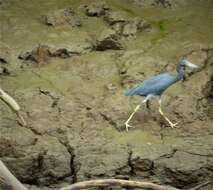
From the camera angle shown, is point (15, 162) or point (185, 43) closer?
point (15, 162)

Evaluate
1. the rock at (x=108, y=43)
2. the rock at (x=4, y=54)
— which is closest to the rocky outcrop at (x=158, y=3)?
the rock at (x=108, y=43)

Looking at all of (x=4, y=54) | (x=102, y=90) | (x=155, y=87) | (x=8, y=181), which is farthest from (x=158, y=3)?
(x=8, y=181)

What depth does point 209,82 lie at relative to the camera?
7035 mm

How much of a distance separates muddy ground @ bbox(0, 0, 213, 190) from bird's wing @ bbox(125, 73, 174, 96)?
24 centimetres

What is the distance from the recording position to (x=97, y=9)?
331 inches

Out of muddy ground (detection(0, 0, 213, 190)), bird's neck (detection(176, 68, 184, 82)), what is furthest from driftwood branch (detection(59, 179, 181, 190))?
bird's neck (detection(176, 68, 184, 82))

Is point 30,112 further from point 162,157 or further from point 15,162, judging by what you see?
point 162,157

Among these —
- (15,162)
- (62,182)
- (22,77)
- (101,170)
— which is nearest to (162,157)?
(101,170)

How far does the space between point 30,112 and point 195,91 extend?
1.75m

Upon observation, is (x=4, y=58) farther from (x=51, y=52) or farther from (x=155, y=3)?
(x=155, y=3)

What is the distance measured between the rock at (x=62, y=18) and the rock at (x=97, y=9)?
0.72 ft

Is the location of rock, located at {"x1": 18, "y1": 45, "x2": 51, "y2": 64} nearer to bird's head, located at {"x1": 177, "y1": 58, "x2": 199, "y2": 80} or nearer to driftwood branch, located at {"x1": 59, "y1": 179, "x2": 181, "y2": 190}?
bird's head, located at {"x1": 177, "y1": 58, "x2": 199, "y2": 80}

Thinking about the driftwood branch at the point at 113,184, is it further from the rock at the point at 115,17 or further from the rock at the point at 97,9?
the rock at the point at 97,9

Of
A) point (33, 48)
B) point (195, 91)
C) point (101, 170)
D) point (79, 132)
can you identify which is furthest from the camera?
point (33, 48)
